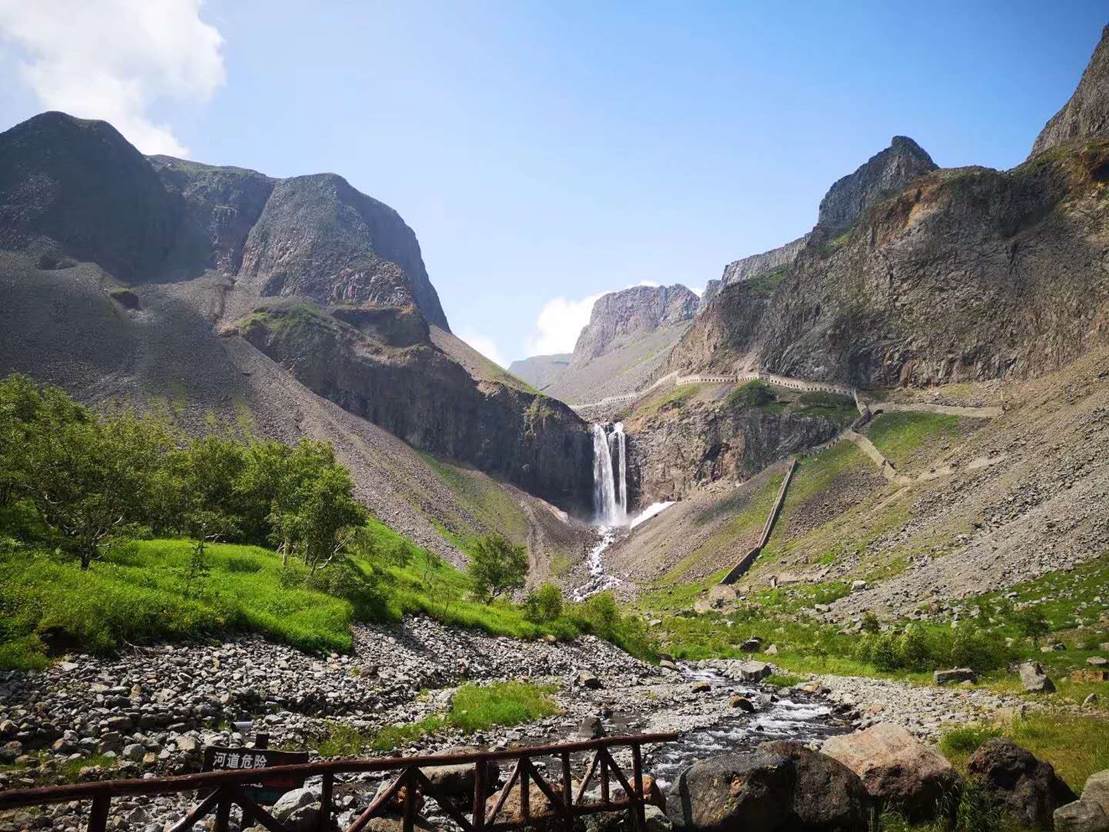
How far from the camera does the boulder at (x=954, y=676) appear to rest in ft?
95.3

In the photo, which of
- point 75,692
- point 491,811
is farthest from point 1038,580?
point 75,692

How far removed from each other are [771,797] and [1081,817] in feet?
19.3

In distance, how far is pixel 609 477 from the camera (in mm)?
157500

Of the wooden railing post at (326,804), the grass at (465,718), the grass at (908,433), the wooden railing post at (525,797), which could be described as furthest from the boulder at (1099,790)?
the grass at (908,433)

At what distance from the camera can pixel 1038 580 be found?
38.0 m

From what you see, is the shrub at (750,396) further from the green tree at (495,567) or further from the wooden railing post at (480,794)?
the wooden railing post at (480,794)

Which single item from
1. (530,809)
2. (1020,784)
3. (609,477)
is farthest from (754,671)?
(609,477)

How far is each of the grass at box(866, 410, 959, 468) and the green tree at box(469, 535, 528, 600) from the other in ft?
184

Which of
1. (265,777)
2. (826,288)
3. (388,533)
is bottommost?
(388,533)

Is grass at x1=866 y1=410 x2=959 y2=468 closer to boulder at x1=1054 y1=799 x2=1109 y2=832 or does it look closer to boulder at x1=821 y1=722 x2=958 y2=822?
boulder at x1=821 y1=722 x2=958 y2=822

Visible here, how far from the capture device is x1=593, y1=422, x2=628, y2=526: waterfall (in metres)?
150

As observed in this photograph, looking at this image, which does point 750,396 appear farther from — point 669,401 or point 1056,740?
point 1056,740

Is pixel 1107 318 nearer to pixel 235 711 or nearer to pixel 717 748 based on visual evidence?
pixel 717 748

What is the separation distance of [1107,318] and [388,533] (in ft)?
334
